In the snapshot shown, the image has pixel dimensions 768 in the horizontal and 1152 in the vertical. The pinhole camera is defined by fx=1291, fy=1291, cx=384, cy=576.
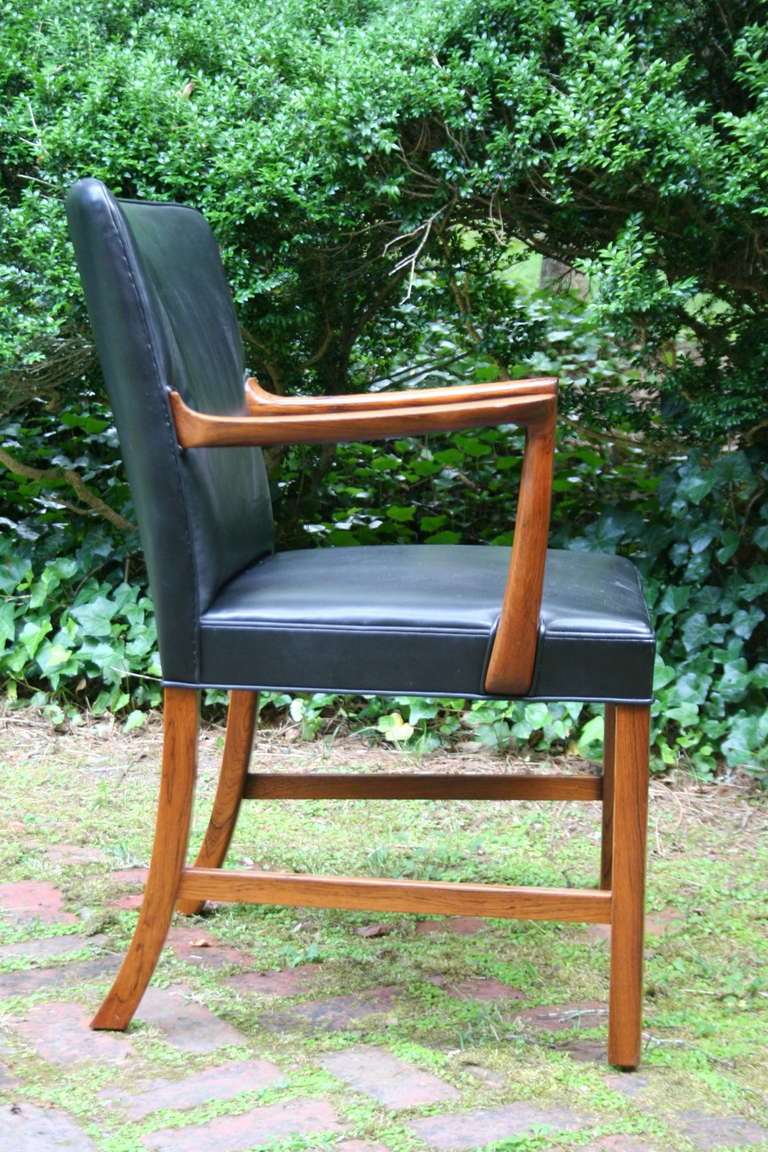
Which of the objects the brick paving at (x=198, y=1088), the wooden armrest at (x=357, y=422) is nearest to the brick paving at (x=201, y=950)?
the brick paving at (x=198, y=1088)

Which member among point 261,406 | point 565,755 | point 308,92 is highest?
point 308,92

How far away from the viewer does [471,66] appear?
8.38 ft

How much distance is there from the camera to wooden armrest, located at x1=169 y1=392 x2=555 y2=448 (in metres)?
1.58

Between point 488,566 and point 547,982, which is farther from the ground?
point 488,566

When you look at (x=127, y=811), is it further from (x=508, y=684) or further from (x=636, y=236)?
(x=636, y=236)

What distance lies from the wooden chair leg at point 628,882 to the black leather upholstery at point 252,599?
59 mm

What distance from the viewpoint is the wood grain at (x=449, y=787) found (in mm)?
2037

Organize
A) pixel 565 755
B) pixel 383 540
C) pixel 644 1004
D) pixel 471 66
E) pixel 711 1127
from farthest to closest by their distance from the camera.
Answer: pixel 383 540
pixel 565 755
pixel 471 66
pixel 644 1004
pixel 711 1127

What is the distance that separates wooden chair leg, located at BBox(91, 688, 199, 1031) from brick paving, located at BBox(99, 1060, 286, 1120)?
16cm

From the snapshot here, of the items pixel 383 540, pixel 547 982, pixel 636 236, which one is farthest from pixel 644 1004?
pixel 383 540

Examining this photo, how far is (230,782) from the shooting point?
2207 mm

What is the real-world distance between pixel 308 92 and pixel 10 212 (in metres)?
0.75

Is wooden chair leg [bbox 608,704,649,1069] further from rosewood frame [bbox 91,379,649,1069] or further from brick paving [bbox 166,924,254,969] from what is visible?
brick paving [bbox 166,924,254,969]

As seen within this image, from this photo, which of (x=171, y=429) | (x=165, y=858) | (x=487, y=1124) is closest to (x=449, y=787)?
(x=165, y=858)
